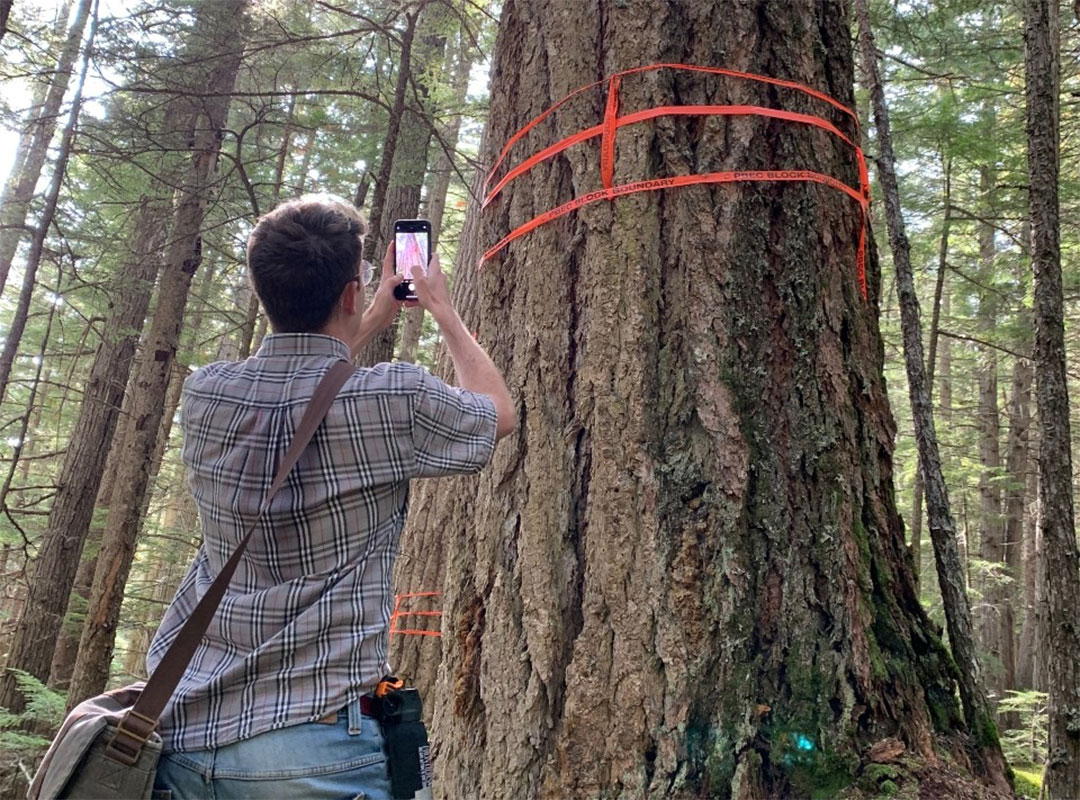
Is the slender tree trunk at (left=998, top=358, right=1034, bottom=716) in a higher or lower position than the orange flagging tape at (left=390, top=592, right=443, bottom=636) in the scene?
higher

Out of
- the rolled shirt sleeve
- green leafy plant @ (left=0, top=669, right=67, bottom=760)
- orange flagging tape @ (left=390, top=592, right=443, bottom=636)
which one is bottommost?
green leafy plant @ (left=0, top=669, right=67, bottom=760)

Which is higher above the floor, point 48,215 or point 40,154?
point 40,154

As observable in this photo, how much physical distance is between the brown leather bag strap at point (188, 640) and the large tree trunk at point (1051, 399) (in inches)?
164

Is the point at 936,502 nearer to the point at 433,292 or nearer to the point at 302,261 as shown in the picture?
the point at 433,292

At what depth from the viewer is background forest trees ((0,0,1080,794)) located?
5840 mm

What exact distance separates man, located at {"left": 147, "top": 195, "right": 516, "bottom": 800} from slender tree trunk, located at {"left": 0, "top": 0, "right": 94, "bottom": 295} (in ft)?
17.5

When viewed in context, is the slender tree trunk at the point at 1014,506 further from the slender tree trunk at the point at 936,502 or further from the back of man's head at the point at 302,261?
the back of man's head at the point at 302,261

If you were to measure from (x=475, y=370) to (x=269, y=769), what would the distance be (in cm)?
99

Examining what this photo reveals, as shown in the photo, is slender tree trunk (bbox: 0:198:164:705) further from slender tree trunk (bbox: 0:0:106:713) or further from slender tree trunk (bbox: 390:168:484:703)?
slender tree trunk (bbox: 390:168:484:703)

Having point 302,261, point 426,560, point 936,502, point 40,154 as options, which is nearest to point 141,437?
point 426,560

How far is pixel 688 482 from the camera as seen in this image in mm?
1988

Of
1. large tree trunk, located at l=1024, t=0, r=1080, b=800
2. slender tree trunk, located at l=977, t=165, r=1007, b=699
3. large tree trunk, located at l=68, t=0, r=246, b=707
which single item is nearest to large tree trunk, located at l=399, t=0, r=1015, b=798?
large tree trunk, located at l=1024, t=0, r=1080, b=800

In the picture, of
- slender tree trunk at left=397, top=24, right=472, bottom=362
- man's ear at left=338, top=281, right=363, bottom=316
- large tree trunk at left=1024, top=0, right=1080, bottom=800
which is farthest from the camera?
slender tree trunk at left=397, top=24, right=472, bottom=362

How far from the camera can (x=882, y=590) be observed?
205cm
